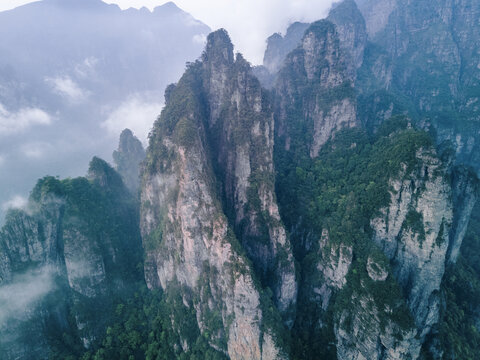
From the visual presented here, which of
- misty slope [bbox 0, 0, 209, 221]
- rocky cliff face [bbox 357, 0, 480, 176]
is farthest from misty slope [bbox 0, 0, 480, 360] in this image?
misty slope [bbox 0, 0, 209, 221]

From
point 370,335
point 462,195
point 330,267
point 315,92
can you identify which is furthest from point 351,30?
point 370,335

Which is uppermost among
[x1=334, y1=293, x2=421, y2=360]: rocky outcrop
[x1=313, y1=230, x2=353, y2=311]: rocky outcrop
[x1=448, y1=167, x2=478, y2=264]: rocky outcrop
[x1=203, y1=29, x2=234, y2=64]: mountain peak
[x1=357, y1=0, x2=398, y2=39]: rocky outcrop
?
[x1=357, y1=0, x2=398, y2=39]: rocky outcrop

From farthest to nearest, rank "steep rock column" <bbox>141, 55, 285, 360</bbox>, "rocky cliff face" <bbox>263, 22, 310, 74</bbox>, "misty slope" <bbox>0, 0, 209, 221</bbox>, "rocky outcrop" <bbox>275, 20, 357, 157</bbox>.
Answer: "rocky cliff face" <bbox>263, 22, 310, 74</bbox> < "misty slope" <bbox>0, 0, 209, 221</bbox> < "rocky outcrop" <bbox>275, 20, 357, 157</bbox> < "steep rock column" <bbox>141, 55, 285, 360</bbox>

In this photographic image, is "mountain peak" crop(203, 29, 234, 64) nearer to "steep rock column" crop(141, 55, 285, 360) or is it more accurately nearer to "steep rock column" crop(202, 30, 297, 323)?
"steep rock column" crop(202, 30, 297, 323)

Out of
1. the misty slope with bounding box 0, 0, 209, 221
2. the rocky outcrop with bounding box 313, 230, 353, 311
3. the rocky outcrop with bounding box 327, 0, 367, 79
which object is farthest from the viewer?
the misty slope with bounding box 0, 0, 209, 221

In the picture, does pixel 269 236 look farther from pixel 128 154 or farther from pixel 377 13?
pixel 377 13

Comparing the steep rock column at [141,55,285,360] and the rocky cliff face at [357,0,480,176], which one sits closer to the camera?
the steep rock column at [141,55,285,360]

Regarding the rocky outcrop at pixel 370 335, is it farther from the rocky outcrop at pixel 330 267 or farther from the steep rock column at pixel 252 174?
the steep rock column at pixel 252 174
